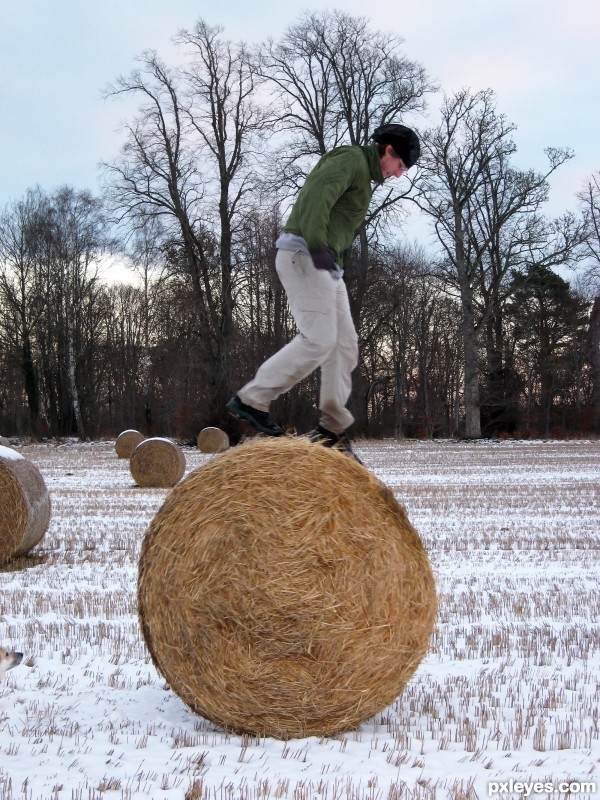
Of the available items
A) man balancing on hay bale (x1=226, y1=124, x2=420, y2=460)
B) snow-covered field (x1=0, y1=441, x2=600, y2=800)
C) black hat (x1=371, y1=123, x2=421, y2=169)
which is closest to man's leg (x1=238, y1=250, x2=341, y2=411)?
man balancing on hay bale (x1=226, y1=124, x2=420, y2=460)

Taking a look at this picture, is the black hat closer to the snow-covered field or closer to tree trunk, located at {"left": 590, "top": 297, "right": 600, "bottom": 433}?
the snow-covered field

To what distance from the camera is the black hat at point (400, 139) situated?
4570 mm

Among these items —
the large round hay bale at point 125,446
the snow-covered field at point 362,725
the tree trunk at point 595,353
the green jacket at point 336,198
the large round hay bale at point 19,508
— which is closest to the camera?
the snow-covered field at point 362,725

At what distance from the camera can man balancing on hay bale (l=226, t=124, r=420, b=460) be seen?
4.37 m

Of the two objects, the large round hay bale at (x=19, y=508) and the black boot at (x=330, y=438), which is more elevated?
the black boot at (x=330, y=438)

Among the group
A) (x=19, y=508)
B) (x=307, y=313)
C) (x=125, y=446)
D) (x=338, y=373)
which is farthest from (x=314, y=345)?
(x=125, y=446)

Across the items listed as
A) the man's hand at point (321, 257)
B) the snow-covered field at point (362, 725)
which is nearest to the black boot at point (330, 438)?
the man's hand at point (321, 257)

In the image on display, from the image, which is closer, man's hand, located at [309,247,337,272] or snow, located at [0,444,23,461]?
man's hand, located at [309,247,337,272]

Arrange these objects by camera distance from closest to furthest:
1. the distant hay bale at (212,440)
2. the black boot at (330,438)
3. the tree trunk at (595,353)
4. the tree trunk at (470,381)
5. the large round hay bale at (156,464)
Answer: the black boot at (330,438) < the large round hay bale at (156,464) < the distant hay bale at (212,440) < the tree trunk at (470,381) < the tree trunk at (595,353)

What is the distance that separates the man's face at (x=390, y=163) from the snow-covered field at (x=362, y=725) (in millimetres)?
2644

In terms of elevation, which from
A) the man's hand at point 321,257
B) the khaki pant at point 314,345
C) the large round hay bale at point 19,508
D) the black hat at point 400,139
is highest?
the black hat at point 400,139

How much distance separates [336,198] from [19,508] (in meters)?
5.33

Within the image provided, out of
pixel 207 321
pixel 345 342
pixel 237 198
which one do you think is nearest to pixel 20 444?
pixel 207 321

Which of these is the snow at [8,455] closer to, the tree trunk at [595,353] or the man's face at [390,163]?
the man's face at [390,163]
